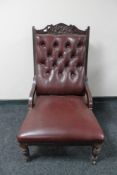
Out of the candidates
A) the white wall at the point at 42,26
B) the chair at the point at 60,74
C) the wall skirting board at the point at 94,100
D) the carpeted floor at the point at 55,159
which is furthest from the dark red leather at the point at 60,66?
the wall skirting board at the point at 94,100

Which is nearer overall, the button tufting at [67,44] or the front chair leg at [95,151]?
the front chair leg at [95,151]

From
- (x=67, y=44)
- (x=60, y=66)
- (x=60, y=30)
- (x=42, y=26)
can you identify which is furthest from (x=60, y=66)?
(x=42, y=26)

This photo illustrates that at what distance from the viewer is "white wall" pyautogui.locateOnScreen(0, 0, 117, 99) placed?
2268 mm

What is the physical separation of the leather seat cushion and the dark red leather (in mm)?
225

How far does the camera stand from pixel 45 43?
211 centimetres

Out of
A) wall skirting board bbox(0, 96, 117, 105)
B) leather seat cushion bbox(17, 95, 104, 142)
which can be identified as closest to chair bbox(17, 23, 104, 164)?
leather seat cushion bbox(17, 95, 104, 142)

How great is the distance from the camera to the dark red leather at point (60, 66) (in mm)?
2115

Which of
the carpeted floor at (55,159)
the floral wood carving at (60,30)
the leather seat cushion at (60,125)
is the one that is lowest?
the carpeted floor at (55,159)

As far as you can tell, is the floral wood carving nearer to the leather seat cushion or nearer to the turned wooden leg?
the leather seat cushion

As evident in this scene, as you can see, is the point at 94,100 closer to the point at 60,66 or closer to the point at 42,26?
the point at 60,66

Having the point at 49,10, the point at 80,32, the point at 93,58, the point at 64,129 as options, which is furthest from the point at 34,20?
the point at 64,129

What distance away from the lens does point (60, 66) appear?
215cm

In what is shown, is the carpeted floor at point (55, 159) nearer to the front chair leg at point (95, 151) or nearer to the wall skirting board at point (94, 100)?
the front chair leg at point (95, 151)

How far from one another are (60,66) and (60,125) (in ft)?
2.14
